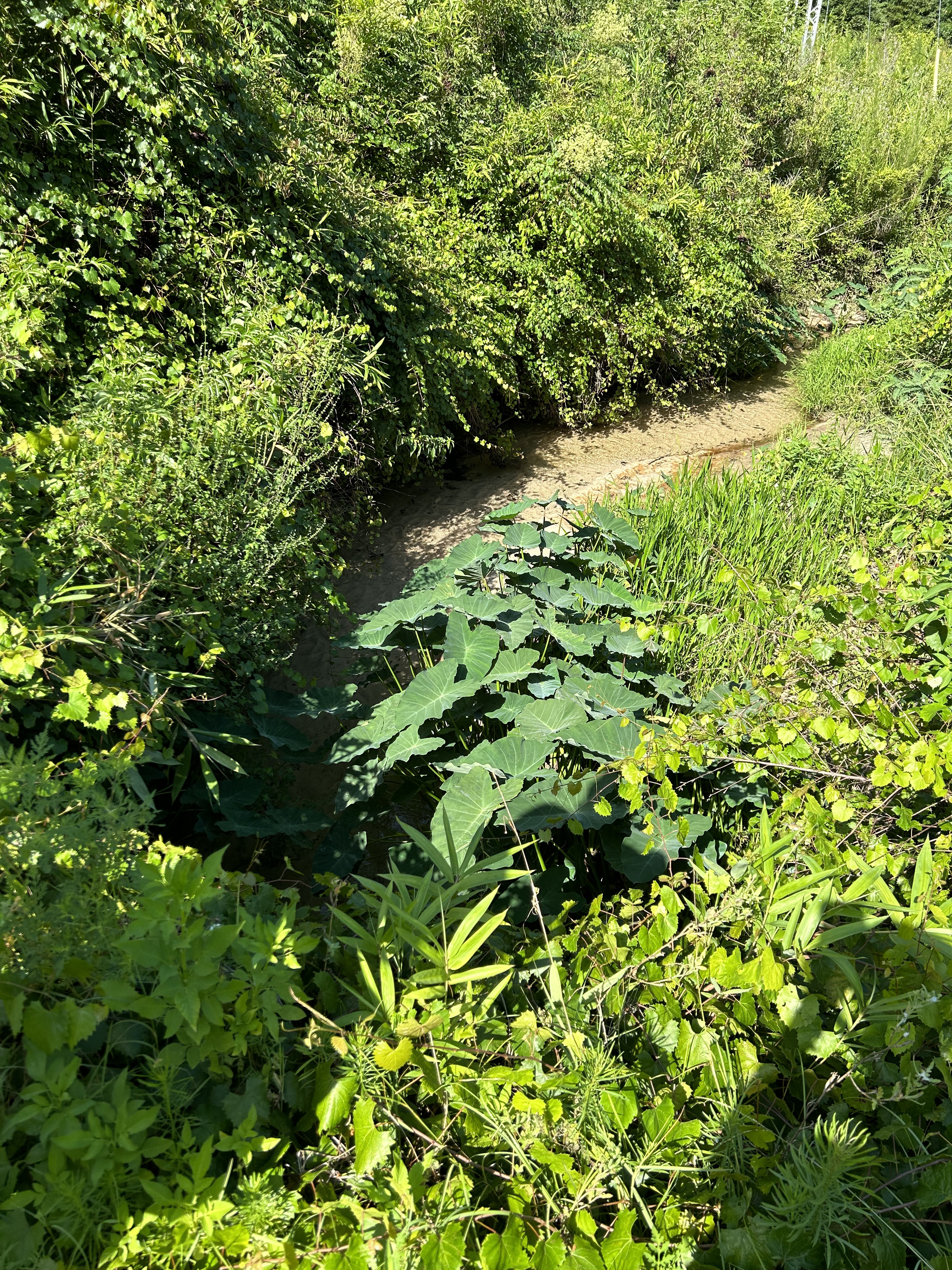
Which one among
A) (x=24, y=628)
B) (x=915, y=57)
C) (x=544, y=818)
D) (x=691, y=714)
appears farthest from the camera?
(x=915, y=57)

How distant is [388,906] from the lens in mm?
1596

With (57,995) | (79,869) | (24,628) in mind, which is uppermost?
(24,628)

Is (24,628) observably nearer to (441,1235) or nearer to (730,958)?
(441,1235)

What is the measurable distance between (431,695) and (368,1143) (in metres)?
1.59

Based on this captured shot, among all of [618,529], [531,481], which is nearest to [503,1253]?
[618,529]

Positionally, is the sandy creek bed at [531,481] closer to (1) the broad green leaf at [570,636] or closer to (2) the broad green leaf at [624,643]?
(1) the broad green leaf at [570,636]

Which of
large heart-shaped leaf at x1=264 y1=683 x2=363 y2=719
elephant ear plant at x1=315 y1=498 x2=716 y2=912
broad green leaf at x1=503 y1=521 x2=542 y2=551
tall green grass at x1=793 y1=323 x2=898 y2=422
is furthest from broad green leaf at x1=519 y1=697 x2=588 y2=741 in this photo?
tall green grass at x1=793 y1=323 x2=898 y2=422

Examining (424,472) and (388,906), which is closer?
(388,906)

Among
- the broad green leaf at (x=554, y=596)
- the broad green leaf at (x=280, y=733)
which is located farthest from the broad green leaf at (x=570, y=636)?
the broad green leaf at (x=280, y=733)

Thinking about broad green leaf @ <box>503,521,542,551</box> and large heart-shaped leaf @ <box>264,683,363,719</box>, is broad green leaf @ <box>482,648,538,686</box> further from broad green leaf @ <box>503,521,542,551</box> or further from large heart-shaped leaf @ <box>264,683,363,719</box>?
broad green leaf @ <box>503,521,542,551</box>

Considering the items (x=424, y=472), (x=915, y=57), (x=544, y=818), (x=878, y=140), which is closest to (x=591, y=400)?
(x=424, y=472)

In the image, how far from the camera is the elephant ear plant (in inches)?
87.1

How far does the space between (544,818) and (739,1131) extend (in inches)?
38.5

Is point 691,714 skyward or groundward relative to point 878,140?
groundward
